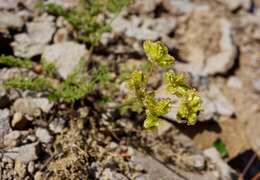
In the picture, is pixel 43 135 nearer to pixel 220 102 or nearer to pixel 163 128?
pixel 163 128

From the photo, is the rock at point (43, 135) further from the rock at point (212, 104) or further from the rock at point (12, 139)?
the rock at point (212, 104)

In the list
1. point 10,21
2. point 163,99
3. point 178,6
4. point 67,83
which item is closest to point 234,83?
point 178,6

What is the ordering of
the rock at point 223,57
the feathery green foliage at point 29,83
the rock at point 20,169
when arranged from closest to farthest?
the rock at point 20,169 → the feathery green foliage at point 29,83 → the rock at point 223,57

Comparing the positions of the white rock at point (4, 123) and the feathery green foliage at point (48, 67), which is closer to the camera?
the white rock at point (4, 123)

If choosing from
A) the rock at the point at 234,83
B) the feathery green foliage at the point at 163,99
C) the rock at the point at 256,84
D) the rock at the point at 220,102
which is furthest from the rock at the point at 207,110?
the feathery green foliage at the point at 163,99

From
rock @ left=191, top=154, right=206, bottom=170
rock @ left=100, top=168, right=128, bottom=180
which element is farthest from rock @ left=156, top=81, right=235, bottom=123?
rock @ left=100, top=168, right=128, bottom=180

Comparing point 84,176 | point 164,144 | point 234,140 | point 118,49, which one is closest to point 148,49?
point 84,176
